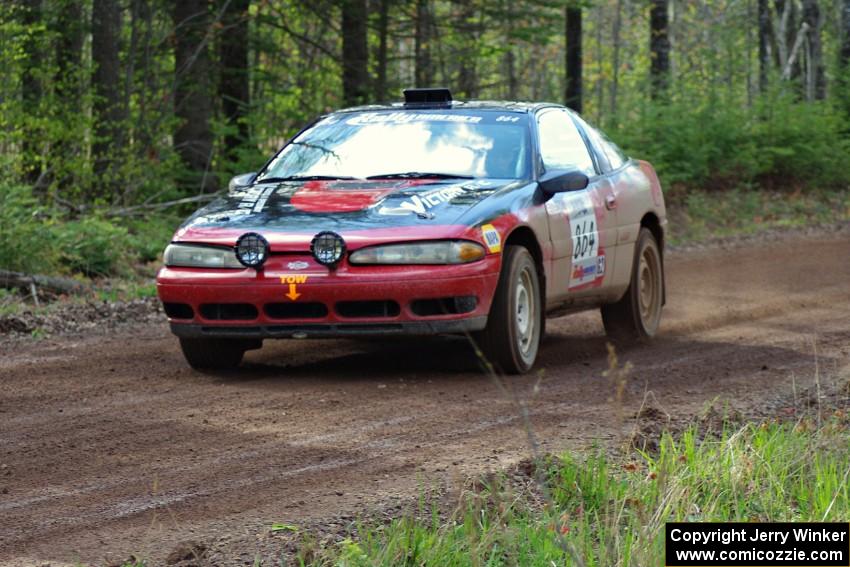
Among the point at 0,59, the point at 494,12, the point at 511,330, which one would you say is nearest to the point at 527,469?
the point at 511,330

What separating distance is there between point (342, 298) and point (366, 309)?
167mm

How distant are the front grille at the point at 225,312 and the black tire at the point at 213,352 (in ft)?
1.21

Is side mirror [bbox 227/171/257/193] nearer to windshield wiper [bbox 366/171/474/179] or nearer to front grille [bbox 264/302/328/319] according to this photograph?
windshield wiper [bbox 366/171/474/179]

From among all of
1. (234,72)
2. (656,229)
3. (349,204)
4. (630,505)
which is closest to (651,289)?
(656,229)

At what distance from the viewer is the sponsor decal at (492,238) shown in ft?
25.4

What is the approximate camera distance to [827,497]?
503 cm

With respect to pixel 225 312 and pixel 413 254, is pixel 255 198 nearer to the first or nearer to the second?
pixel 225 312

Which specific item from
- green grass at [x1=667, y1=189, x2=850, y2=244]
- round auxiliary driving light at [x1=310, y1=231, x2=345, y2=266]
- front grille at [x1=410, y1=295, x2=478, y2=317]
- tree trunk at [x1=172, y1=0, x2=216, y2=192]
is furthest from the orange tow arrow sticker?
green grass at [x1=667, y1=189, x2=850, y2=244]

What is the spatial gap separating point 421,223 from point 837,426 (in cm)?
255

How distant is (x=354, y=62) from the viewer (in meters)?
20.6

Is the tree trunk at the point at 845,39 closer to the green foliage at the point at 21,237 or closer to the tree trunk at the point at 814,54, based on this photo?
the tree trunk at the point at 814,54

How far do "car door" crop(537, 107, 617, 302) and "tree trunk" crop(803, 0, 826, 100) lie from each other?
20.7 meters

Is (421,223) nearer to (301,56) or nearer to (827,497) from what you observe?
(827,497)

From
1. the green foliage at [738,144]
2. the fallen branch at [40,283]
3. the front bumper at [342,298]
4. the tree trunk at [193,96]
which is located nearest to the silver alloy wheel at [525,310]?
the front bumper at [342,298]
